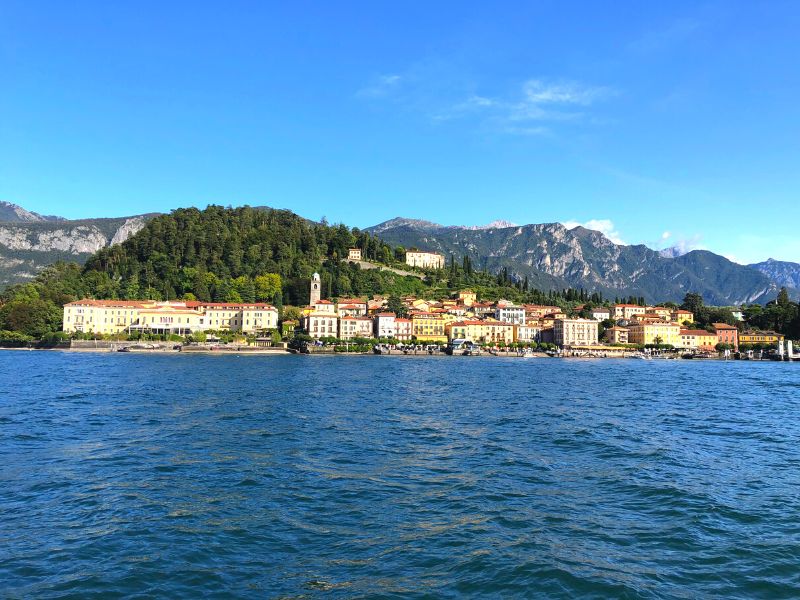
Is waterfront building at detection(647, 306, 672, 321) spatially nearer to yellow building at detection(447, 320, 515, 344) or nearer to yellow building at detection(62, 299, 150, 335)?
yellow building at detection(447, 320, 515, 344)

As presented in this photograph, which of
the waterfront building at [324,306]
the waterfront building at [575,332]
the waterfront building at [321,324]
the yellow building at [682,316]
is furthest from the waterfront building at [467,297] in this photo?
the yellow building at [682,316]

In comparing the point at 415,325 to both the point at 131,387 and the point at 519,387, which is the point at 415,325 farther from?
the point at 131,387

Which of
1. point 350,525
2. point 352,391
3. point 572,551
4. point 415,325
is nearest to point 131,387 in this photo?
point 352,391

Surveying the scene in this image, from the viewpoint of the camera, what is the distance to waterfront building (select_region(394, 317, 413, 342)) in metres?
103

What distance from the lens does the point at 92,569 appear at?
8500mm

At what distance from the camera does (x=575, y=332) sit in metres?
113

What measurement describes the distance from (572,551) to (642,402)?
23.8 meters

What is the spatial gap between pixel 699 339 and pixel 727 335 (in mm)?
6787

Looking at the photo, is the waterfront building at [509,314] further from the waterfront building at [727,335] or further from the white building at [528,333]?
the waterfront building at [727,335]

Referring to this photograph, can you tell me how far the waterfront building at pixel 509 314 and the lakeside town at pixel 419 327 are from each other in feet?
0.63

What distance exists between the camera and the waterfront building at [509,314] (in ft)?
382

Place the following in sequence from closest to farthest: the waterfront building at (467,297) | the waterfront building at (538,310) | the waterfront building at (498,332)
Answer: the waterfront building at (498,332)
the waterfront building at (538,310)
the waterfront building at (467,297)

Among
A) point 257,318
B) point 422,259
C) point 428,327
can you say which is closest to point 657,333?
point 428,327

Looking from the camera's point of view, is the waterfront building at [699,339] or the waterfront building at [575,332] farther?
the waterfront building at [699,339]
